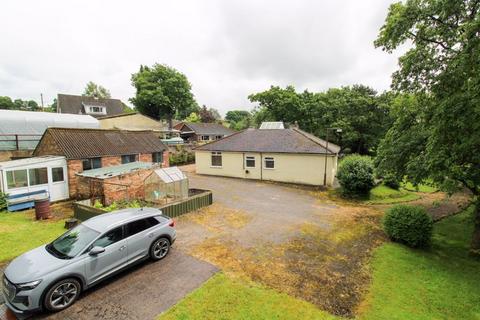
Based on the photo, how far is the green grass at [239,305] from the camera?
5.28m

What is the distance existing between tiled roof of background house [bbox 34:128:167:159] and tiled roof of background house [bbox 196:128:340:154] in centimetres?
607

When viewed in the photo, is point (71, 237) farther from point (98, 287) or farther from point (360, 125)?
point (360, 125)

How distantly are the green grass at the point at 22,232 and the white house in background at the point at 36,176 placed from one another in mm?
1623

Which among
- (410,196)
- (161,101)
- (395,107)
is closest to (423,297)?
(395,107)

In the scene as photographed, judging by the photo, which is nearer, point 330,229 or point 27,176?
point 330,229

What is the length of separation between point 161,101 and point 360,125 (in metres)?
33.9

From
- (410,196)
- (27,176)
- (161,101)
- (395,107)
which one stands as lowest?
(410,196)

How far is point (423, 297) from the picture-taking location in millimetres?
6121

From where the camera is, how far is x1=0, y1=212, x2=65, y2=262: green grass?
8.30m

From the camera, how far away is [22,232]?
9734 millimetres

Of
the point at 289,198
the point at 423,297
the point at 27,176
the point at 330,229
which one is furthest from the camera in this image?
the point at 289,198

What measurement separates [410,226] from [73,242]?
11643 millimetres

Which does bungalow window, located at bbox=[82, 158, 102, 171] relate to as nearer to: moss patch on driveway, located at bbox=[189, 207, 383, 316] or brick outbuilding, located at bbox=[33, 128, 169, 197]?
brick outbuilding, located at bbox=[33, 128, 169, 197]

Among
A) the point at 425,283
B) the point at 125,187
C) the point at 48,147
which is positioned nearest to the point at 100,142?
the point at 48,147
